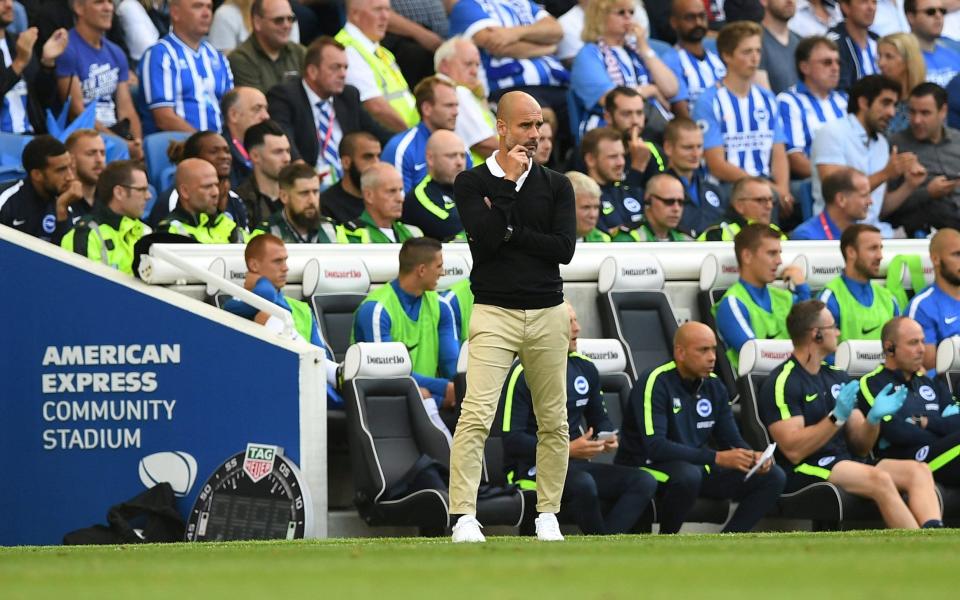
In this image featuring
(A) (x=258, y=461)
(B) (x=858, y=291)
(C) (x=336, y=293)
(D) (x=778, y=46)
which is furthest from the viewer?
(D) (x=778, y=46)

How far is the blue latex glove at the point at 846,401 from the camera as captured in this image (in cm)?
1139

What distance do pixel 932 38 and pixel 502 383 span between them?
10.8 m

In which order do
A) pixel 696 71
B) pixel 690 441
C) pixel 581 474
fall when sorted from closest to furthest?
pixel 581 474 → pixel 690 441 → pixel 696 71

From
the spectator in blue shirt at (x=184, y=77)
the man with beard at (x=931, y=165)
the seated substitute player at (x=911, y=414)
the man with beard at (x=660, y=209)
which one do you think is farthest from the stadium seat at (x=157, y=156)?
the man with beard at (x=931, y=165)

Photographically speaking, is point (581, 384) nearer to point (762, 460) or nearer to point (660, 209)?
point (762, 460)

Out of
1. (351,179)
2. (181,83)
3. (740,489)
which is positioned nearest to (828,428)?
(740,489)

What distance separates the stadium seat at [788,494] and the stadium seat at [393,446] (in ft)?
6.36

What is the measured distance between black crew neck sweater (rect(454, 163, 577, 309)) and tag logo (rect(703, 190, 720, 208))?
6.57 metres

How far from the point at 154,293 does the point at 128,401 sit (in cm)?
63

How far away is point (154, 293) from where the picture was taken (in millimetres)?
10703

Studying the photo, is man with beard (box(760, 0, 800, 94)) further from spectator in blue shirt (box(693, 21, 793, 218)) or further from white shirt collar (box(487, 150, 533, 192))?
white shirt collar (box(487, 150, 533, 192))

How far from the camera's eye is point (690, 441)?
11.4m

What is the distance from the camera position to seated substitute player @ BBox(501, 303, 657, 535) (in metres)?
10.8

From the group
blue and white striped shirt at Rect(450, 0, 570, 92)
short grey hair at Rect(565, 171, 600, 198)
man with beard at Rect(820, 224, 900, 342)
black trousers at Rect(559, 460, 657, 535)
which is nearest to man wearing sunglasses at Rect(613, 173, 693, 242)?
short grey hair at Rect(565, 171, 600, 198)
